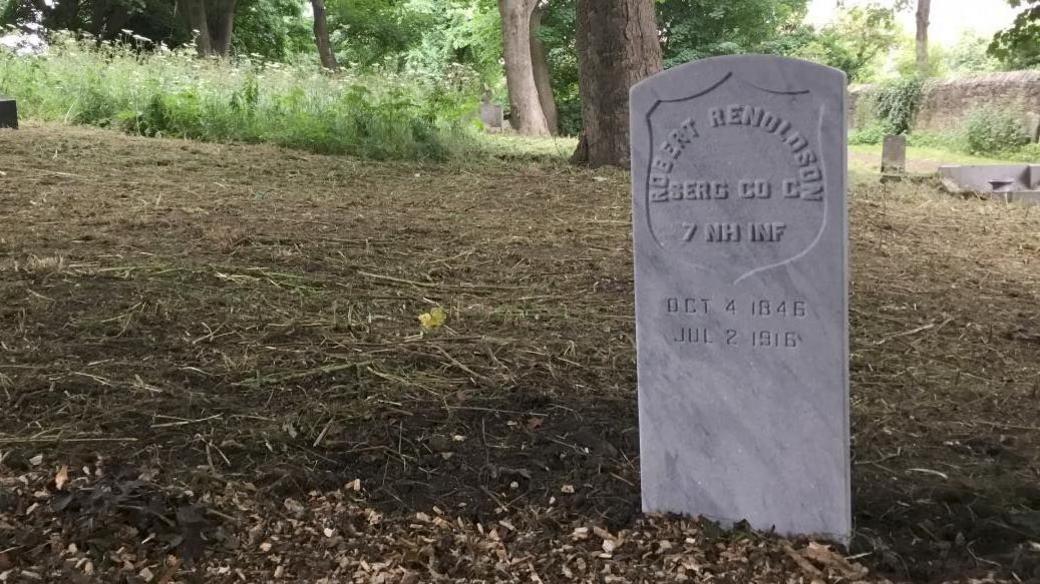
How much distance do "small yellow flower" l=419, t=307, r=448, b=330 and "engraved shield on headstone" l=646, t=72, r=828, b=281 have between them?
1.89 meters

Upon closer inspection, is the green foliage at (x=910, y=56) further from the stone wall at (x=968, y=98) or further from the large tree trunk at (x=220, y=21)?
the large tree trunk at (x=220, y=21)

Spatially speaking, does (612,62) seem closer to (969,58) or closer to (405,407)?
(405,407)

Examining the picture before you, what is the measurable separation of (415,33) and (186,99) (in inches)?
1003

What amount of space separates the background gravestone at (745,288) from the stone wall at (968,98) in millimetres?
23317

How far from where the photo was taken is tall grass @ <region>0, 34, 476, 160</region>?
30.2ft

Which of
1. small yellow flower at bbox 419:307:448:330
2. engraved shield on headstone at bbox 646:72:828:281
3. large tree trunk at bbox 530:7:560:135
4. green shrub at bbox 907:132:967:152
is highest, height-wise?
large tree trunk at bbox 530:7:560:135

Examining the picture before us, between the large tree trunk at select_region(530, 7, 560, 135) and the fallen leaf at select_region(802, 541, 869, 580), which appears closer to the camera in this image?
the fallen leaf at select_region(802, 541, 869, 580)

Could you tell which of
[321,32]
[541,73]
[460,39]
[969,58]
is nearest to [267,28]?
Answer: [321,32]

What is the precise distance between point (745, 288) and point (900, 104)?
90.4ft

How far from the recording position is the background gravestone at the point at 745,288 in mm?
2363

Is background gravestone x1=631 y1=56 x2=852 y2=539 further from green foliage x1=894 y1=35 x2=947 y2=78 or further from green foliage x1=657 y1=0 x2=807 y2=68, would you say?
green foliage x1=894 y1=35 x2=947 y2=78

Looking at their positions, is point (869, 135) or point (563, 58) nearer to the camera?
point (869, 135)

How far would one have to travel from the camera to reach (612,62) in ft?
28.4

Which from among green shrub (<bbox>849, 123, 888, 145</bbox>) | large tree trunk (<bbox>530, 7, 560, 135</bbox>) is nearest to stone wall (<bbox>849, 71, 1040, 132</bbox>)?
green shrub (<bbox>849, 123, 888, 145</bbox>)
